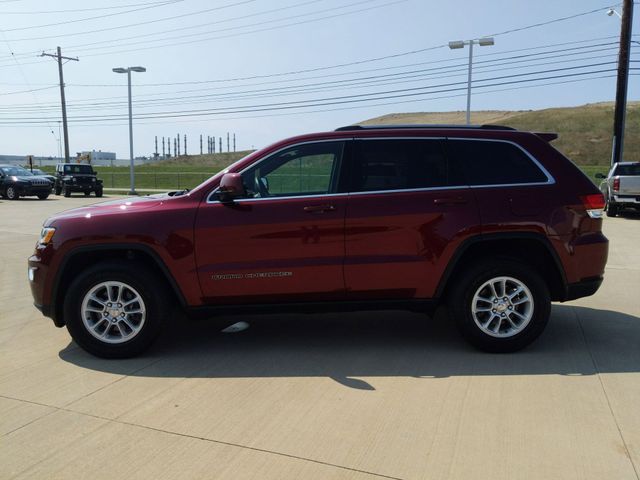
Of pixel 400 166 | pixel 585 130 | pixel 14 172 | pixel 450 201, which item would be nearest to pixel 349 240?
pixel 400 166

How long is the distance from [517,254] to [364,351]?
5.18ft

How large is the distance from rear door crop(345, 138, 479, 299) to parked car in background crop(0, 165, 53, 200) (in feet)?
88.3

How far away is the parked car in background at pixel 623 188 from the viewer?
15.9 meters

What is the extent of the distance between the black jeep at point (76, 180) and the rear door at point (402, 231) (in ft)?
97.2

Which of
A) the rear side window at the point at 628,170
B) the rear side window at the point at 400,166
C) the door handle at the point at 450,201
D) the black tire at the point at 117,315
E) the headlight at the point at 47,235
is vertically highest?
the rear side window at the point at 628,170

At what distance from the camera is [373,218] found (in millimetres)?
4391

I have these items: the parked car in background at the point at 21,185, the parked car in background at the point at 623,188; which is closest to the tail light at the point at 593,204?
the parked car in background at the point at 623,188

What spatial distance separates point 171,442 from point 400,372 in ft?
5.88

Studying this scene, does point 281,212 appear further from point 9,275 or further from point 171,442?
point 9,275

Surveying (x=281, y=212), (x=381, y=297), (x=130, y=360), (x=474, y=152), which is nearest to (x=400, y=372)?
(x=381, y=297)

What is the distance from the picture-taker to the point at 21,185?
26.8 metres

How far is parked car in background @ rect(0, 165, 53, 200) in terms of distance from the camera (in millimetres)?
26875

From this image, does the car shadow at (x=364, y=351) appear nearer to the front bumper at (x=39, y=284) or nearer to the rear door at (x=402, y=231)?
the front bumper at (x=39, y=284)

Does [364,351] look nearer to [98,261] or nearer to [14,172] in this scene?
[98,261]
